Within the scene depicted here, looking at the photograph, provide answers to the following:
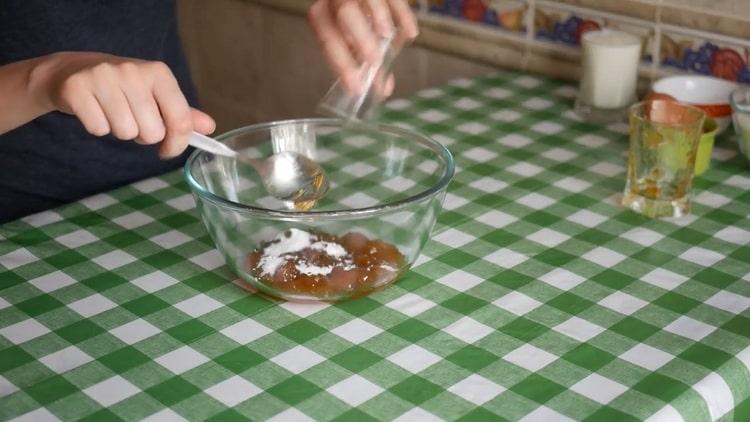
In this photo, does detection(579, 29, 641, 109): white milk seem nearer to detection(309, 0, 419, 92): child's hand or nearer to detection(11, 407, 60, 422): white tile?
detection(309, 0, 419, 92): child's hand

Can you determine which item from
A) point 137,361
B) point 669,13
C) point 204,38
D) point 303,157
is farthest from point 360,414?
point 204,38

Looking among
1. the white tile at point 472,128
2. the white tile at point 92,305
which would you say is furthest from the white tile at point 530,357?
the white tile at point 472,128

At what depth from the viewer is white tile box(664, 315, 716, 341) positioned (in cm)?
99

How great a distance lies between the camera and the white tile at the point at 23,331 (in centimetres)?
99

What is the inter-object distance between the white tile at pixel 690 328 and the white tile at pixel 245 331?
1.36ft

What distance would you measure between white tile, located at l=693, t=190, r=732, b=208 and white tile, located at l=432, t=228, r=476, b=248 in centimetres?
34

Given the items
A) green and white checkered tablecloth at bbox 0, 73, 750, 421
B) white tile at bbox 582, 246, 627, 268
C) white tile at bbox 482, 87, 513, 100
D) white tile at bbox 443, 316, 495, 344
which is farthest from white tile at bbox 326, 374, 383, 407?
white tile at bbox 482, 87, 513, 100

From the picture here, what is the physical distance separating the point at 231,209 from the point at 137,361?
0.18 m

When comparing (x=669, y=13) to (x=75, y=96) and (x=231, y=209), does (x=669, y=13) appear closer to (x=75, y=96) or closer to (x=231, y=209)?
(x=231, y=209)

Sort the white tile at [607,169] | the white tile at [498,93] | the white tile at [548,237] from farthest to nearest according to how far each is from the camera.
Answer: the white tile at [498,93] < the white tile at [607,169] < the white tile at [548,237]

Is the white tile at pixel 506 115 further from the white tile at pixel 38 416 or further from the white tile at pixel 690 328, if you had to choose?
the white tile at pixel 38 416

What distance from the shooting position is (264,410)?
0.87 meters

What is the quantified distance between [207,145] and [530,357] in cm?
42

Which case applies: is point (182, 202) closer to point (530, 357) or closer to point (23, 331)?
point (23, 331)
